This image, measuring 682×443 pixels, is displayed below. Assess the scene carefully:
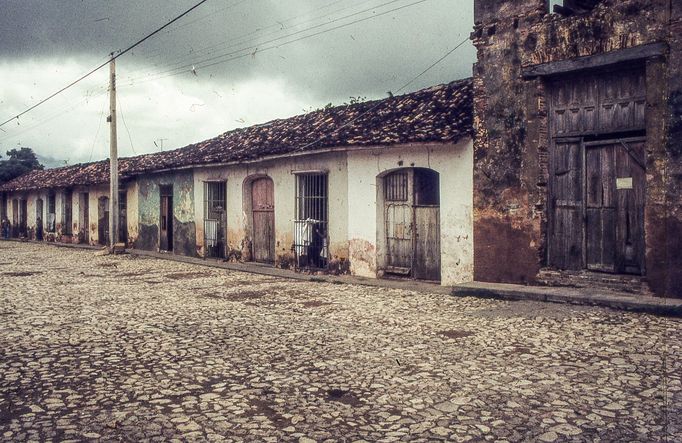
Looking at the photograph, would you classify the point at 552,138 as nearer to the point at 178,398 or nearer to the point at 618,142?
the point at 618,142

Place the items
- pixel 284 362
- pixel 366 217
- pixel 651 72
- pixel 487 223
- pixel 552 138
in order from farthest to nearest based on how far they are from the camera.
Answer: pixel 366 217 < pixel 487 223 < pixel 552 138 < pixel 651 72 < pixel 284 362

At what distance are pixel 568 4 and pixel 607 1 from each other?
79cm

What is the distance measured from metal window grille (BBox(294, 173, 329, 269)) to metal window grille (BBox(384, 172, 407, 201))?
5.88 ft

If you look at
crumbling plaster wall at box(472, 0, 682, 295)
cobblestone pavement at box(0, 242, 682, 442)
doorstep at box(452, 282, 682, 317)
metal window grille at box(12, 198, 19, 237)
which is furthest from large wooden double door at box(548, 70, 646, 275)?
metal window grille at box(12, 198, 19, 237)

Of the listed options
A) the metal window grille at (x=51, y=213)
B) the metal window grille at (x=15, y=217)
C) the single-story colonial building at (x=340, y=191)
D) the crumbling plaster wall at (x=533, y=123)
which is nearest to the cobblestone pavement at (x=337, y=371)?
the crumbling plaster wall at (x=533, y=123)

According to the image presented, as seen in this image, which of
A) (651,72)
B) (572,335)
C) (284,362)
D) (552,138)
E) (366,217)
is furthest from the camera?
(366,217)

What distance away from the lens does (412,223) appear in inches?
468

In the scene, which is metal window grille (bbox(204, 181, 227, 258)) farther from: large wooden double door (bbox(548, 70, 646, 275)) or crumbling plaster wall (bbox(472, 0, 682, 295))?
large wooden double door (bbox(548, 70, 646, 275))

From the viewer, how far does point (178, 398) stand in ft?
14.1

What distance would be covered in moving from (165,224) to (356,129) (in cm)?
1048

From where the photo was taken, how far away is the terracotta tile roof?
36.9 ft

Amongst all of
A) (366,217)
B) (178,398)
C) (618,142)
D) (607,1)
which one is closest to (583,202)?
(618,142)

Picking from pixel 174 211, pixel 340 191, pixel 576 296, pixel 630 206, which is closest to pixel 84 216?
pixel 174 211

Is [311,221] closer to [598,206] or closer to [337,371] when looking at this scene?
[598,206]
